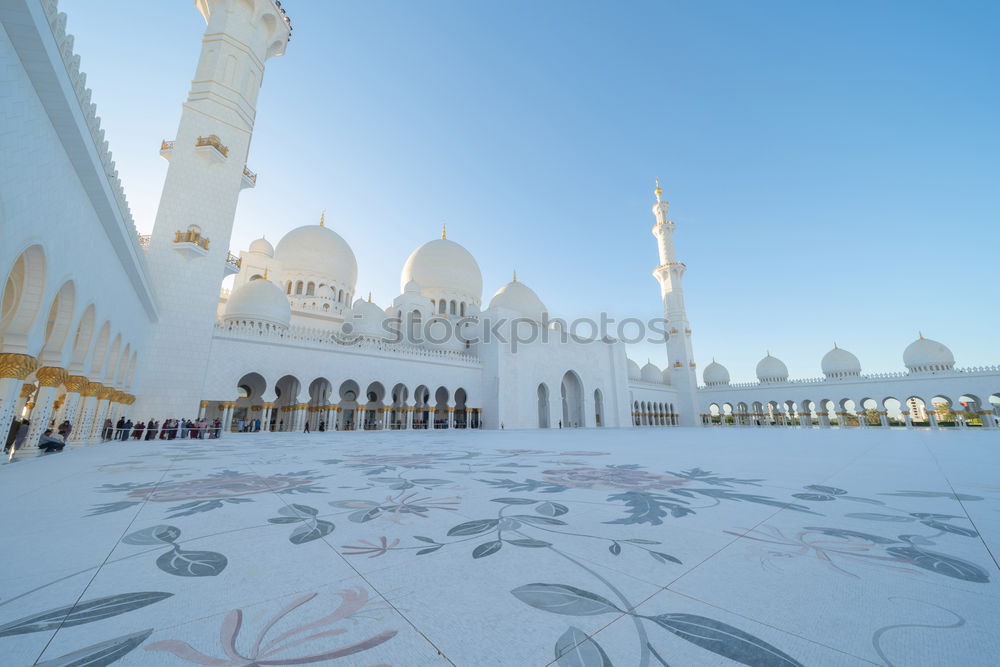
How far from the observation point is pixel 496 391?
20703mm

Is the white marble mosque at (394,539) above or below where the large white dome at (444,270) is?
below

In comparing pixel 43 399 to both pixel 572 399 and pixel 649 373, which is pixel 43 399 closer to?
pixel 572 399

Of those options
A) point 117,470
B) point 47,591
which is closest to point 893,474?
point 47,591

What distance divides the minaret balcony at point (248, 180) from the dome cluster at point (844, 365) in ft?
114

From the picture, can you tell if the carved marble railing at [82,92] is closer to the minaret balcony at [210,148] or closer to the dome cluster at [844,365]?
the minaret balcony at [210,148]

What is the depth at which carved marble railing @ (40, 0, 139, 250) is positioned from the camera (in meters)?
3.57

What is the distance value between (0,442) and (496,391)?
16.9 meters

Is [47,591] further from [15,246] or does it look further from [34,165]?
[34,165]

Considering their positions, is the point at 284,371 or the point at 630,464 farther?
the point at 284,371

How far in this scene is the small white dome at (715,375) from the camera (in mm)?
33969

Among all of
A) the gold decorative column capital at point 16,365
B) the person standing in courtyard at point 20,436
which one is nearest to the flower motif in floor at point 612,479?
the gold decorative column capital at point 16,365

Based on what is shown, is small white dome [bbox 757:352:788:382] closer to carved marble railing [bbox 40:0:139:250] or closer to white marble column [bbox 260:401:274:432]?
white marble column [bbox 260:401:274:432]

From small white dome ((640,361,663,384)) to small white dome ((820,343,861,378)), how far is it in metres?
11.6

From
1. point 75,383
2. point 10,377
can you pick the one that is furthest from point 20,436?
point 10,377
